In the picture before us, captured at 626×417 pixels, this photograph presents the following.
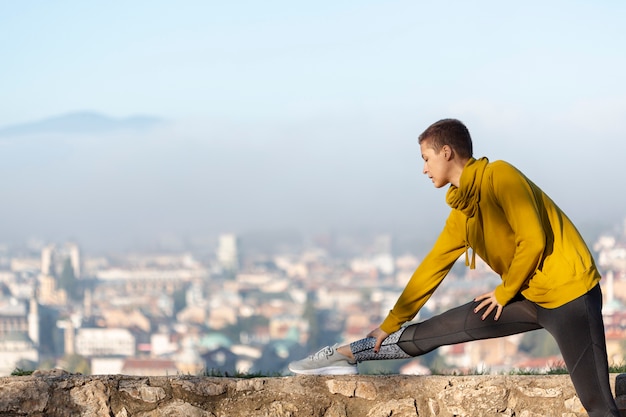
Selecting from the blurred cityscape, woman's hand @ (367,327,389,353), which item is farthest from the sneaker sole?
the blurred cityscape

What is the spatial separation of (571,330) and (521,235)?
38 cm

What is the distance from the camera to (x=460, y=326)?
3816mm

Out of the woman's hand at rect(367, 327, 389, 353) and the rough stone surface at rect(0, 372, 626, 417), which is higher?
the woman's hand at rect(367, 327, 389, 353)

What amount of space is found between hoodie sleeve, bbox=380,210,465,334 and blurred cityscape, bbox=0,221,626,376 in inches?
2071

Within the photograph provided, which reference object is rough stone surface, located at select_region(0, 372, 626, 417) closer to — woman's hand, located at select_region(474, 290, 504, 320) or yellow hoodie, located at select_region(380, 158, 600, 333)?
woman's hand, located at select_region(474, 290, 504, 320)

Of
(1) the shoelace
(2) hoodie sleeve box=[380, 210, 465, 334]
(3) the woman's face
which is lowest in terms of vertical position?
(1) the shoelace

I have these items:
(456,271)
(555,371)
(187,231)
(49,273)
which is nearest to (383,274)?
(456,271)

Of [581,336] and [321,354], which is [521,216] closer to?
[581,336]

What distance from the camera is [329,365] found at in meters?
4.14

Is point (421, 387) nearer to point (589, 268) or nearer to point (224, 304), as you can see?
point (589, 268)

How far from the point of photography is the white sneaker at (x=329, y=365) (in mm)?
4117

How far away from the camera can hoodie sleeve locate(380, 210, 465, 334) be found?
12.7 feet

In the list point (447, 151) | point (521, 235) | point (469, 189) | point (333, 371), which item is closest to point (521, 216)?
point (521, 235)

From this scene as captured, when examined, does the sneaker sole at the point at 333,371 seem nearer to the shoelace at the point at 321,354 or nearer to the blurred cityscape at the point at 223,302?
the shoelace at the point at 321,354
